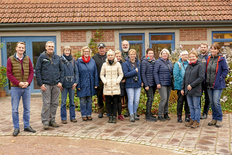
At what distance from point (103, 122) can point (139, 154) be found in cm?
231

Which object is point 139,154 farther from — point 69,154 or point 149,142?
point 69,154

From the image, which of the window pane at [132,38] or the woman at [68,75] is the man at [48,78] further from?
the window pane at [132,38]

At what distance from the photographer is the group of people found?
232 inches

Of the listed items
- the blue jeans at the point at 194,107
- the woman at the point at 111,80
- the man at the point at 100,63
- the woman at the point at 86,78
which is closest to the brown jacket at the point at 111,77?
the woman at the point at 111,80

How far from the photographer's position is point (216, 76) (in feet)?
19.8

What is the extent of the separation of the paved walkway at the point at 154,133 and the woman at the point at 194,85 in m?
0.28

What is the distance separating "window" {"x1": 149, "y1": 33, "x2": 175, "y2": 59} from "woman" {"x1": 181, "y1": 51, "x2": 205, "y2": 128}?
5416 millimetres

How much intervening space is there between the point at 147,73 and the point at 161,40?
5138mm

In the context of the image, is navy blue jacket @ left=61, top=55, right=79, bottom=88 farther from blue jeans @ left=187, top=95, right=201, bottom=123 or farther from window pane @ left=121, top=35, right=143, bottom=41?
window pane @ left=121, top=35, right=143, bottom=41

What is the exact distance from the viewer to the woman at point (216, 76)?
603cm

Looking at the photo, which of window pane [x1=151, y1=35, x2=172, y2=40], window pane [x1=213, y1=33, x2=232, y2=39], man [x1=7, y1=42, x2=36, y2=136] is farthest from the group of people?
window pane [x1=213, y1=33, x2=232, y2=39]

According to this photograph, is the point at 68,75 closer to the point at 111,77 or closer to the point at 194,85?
the point at 111,77

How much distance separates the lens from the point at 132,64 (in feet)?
22.2

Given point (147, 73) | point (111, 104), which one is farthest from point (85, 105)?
point (147, 73)
